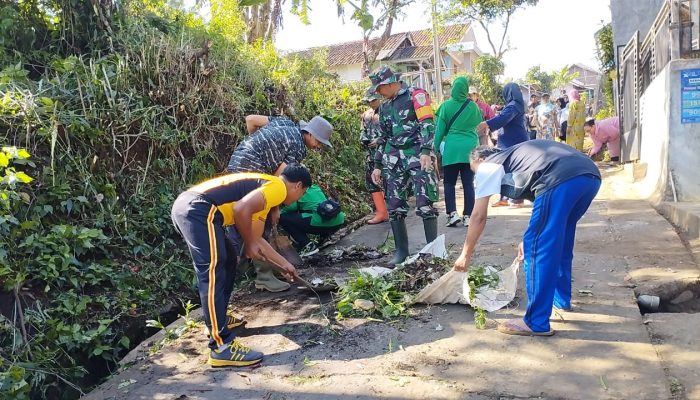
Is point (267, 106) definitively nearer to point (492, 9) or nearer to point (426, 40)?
point (492, 9)

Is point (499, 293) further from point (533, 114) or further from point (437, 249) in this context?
point (533, 114)

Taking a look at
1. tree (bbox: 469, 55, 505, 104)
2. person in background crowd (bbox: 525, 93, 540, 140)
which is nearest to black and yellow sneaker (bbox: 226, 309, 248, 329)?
person in background crowd (bbox: 525, 93, 540, 140)

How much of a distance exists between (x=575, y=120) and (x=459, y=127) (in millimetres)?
7746

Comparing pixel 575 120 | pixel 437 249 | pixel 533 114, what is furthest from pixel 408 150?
pixel 533 114

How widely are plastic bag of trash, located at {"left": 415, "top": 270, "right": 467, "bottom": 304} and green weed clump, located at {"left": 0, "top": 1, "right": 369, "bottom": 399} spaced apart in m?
2.09

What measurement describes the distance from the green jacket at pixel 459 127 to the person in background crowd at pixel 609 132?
7.61 meters

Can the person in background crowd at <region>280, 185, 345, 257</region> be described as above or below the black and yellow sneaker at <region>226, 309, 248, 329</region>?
above

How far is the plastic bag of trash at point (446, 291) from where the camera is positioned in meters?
3.89

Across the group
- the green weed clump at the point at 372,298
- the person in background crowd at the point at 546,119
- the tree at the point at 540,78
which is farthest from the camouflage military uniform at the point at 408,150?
the tree at the point at 540,78

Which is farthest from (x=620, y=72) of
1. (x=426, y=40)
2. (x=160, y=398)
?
(x=426, y=40)

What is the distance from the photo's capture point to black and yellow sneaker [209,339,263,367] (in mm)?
3266

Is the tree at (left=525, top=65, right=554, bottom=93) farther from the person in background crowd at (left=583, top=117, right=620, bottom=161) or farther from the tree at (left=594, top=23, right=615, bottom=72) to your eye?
the person in background crowd at (left=583, top=117, right=620, bottom=161)

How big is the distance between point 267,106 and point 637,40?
739 centimetres

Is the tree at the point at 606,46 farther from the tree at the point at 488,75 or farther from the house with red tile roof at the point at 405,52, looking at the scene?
the house with red tile roof at the point at 405,52
